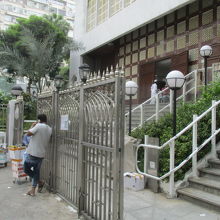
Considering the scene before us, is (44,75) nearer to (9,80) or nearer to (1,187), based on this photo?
(9,80)

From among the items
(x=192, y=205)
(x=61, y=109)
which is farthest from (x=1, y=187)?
(x=192, y=205)

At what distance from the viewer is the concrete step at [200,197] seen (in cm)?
434

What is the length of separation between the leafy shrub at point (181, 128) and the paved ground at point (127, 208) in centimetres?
71

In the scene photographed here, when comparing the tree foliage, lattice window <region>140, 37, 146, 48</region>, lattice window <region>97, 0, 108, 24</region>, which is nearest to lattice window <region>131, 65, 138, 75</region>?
lattice window <region>140, 37, 146, 48</region>

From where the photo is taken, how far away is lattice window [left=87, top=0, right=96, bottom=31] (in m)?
18.0

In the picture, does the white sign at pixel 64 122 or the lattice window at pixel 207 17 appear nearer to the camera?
the white sign at pixel 64 122

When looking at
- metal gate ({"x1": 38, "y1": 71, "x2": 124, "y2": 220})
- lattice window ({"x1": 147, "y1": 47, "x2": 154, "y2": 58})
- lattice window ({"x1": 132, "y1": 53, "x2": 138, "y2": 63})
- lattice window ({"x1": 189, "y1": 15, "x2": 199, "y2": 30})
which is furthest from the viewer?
lattice window ({"x1": 132, "y1": 53, "x2": 138, "y2": 63})

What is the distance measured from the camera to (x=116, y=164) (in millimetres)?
3482

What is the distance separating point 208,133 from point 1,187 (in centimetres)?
496

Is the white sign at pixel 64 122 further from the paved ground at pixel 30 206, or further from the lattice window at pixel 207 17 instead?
the lattice window at pixel 207 17

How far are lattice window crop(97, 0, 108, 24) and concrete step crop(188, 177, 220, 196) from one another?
13.7 metres

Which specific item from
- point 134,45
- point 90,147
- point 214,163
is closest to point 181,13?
point 134,45

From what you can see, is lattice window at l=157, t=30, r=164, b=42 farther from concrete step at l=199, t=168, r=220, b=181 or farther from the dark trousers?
the dark trousers

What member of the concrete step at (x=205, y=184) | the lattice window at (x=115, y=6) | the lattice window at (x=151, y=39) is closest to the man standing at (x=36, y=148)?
the concrete step at (x=205, y=184)
